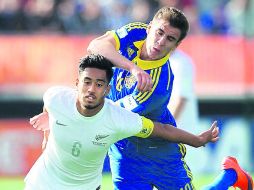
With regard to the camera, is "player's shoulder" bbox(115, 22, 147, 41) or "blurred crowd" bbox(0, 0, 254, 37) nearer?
"player's shoulder" bbox(115, 22, 147, 41)

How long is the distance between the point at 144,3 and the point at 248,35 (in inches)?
76.5

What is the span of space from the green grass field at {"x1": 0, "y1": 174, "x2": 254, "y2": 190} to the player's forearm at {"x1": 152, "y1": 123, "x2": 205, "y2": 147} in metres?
5.48

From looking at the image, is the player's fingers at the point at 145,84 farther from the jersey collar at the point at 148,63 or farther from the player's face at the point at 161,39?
the jersey collar at the point at 148,63

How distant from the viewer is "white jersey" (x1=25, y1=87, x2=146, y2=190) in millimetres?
8383

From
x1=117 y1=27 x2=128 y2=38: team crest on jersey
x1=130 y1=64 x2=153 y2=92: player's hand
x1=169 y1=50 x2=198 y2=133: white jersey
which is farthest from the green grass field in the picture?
x1=130 y1=64 x2=153 y2=92: player's hand

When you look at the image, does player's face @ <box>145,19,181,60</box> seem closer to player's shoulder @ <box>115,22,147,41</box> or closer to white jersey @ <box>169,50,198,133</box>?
player's shoulder @ <box>115,22,147,41</box>

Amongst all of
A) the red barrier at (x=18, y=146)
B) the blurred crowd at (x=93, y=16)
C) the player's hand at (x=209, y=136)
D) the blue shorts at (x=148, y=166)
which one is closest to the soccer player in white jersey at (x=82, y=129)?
the player's hand at (x=209, y=136)

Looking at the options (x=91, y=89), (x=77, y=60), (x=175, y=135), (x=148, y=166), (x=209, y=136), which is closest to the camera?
(x=91, y=89)

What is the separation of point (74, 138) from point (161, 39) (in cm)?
112

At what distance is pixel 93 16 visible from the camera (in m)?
17.5

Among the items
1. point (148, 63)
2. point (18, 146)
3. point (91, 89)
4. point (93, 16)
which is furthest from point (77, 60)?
point (91, 89)

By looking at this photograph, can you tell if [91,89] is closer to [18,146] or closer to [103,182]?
[103,182]

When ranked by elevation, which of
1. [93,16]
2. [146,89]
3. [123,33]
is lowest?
[93,16]

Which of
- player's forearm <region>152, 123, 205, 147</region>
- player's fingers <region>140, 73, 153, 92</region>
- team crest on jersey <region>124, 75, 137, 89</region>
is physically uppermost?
player's fingers <region>140, 73, 153, 92</region>
